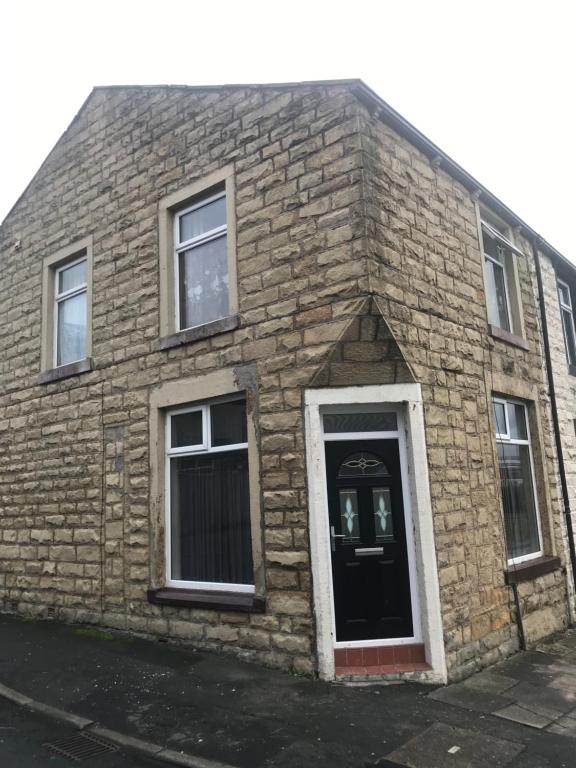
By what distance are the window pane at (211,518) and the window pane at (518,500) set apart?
339 centimetres

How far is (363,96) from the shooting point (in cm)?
651

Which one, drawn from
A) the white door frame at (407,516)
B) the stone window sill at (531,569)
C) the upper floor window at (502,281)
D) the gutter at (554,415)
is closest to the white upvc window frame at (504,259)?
the upper floor window at (502,281)

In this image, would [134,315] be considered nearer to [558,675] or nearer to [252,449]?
[252,449]

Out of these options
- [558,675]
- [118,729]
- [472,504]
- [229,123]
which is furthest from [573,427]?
[118,729]

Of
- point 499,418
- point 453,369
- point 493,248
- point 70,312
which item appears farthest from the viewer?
point 70,312

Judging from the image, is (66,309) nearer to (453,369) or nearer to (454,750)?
(453,369)

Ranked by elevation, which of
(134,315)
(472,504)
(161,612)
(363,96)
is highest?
(363,96)

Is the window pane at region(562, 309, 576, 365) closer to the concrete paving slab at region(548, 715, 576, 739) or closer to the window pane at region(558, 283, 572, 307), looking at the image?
the window pane at region(558, 283, 572, 307)

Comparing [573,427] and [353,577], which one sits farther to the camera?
[573,427]

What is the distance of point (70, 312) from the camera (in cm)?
966

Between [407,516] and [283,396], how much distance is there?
1.78 metres

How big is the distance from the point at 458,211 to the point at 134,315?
14.8ft

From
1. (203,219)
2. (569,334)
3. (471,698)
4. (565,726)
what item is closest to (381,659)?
(471,698)

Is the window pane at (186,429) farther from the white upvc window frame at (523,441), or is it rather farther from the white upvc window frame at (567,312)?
the white upvc window frame at (567,312)
